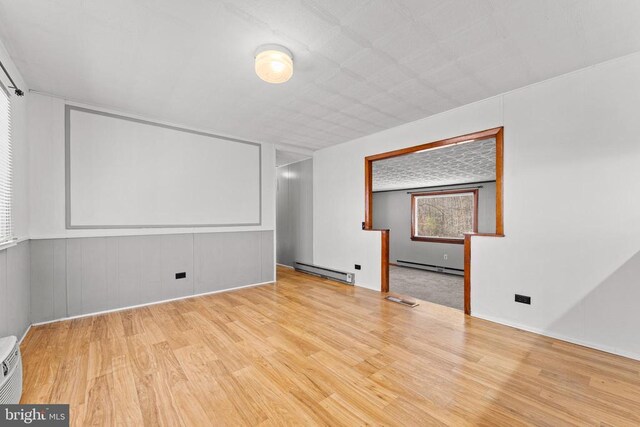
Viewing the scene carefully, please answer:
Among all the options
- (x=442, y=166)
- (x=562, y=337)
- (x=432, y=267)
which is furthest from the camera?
(x=432, y=267)

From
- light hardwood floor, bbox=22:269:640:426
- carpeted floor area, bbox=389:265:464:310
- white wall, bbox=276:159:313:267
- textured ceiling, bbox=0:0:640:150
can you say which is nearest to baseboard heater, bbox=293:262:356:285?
white wall, bbox=276:159:313:267

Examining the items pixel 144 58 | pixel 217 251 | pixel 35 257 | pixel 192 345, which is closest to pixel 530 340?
pixel 192 345

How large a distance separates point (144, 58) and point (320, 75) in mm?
1505

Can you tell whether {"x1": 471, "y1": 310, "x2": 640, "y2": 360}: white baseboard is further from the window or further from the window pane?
the window pane

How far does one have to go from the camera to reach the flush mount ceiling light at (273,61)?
2.00 m

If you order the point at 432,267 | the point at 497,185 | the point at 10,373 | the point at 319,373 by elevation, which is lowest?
the point at 432,267

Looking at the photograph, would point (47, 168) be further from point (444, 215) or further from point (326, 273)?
point (444, 215)

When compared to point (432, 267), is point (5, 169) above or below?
above

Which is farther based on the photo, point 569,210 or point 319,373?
point 569,210

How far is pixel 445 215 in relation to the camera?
297 inches

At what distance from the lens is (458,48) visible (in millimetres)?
2074

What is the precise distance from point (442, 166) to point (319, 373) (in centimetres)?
448

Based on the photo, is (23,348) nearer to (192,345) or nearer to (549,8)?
(192,345)

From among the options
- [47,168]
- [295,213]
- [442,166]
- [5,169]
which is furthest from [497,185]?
[47,168]
